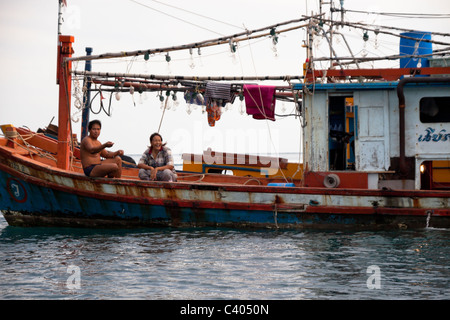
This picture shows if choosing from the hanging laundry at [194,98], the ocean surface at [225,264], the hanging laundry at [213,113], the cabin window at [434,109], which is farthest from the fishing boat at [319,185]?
the hanging laundry at [194,98]

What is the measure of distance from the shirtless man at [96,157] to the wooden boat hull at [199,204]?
0.63ft

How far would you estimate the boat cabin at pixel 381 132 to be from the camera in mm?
12797

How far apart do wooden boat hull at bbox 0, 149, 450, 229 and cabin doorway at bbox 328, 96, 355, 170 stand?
5.40ft

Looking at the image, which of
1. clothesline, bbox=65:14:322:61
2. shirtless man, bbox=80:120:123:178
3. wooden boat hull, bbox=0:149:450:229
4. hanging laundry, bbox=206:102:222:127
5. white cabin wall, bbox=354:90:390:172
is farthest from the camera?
hanging laundry, bbox=206:102:222:127

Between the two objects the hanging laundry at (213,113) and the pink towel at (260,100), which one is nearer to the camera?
the pink towel at (260,100)

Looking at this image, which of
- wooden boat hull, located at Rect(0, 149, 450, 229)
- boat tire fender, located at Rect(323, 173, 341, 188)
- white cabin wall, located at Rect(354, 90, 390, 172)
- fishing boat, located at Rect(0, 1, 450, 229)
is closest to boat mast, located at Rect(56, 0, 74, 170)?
fishing boat, located at Rect(0, 1, 450, 229)

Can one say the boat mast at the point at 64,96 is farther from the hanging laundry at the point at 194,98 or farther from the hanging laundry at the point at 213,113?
Result: the hanging laundry at the point at 213,113

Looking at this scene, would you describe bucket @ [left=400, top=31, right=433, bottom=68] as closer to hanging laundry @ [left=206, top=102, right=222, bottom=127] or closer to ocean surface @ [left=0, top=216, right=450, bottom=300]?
hanging laundry @ [left=206, top=102, right=222, bottom=127]

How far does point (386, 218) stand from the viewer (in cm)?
1249

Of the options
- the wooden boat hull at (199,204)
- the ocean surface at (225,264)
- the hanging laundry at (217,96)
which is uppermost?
the hanging laundry at (217,96)

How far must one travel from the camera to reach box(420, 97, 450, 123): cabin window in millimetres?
12898

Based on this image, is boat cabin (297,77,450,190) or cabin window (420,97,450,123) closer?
boat cabin (297,77,450,190)

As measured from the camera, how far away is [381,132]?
42.3ft

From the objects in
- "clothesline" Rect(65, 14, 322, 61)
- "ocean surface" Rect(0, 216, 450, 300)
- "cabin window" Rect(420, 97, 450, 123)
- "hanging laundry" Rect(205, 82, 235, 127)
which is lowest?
"ocean surface" Rect(0, 216, 450, 300)
